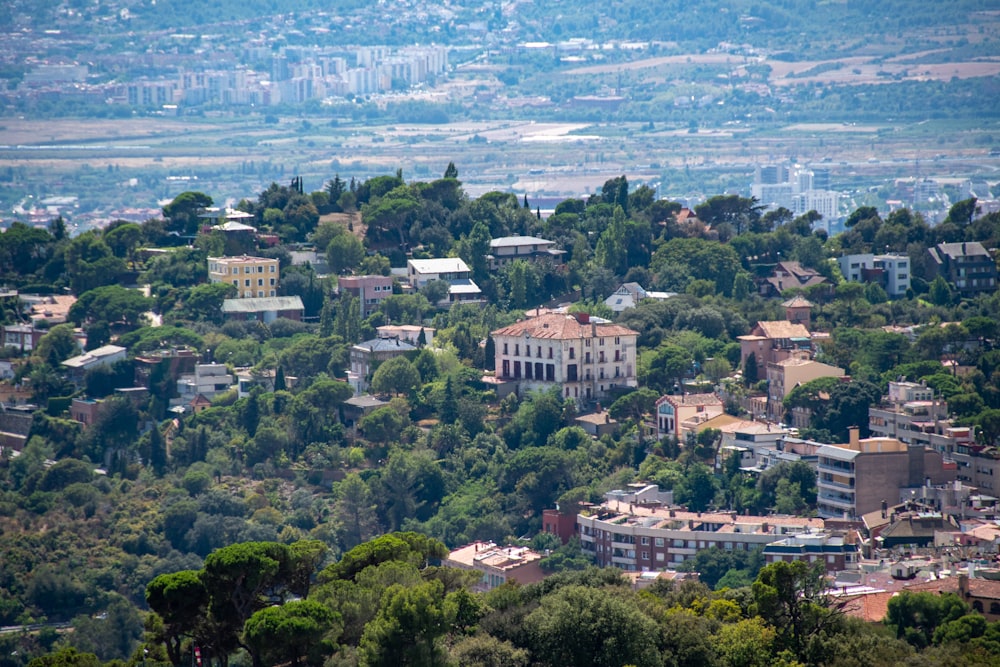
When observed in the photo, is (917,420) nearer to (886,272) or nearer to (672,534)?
(672,534)

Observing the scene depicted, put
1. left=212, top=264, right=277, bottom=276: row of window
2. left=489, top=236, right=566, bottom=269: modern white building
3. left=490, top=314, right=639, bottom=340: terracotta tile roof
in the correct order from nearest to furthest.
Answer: left=490, top=314, right=639, bottom=340: terracotta tile roof < left=212, top=264, right=277, bottom=276: row of window < left=489, top=236, right=566, bottom=269: modern white building

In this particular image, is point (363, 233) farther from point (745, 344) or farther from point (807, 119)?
point (807, 119)

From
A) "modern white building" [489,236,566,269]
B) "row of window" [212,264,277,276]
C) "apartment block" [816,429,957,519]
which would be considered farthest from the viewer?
"modern white building" [489,236,566,269]

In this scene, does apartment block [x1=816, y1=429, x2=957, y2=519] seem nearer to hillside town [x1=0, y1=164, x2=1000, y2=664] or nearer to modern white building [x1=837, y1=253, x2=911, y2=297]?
hillside town [x1=0, y1=164, x2=1000, y2=664]

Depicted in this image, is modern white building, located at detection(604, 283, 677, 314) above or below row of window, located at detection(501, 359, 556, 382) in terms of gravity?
above

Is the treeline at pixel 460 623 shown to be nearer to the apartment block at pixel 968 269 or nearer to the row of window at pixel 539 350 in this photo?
the row of window at pixel 539 350

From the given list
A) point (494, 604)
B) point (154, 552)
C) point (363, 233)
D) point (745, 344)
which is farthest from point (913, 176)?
point (494, 604)

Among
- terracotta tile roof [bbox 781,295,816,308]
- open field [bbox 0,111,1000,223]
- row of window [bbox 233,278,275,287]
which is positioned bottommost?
open field [bbox 0,111,1000,223]

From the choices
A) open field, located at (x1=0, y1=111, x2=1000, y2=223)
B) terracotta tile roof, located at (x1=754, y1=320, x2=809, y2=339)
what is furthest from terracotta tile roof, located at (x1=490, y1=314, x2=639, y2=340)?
open field, located at (x1=0, y1=111, x2=1000, y2=223)
